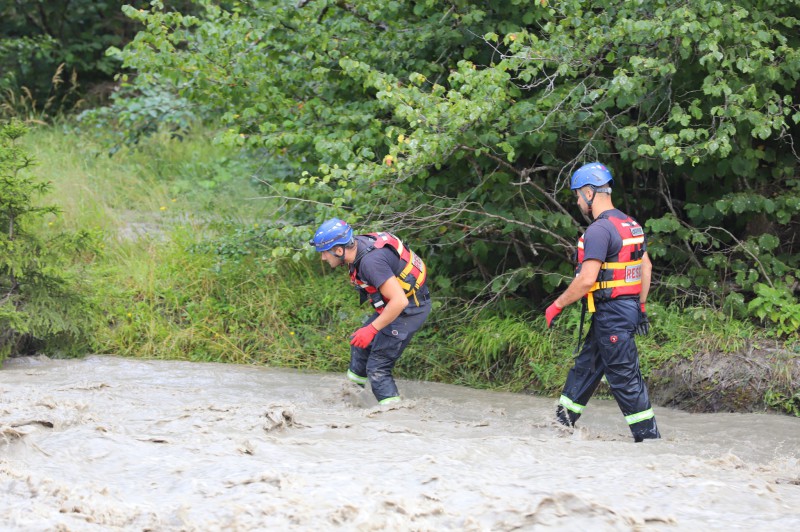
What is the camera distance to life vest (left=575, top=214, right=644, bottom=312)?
5.51 metres

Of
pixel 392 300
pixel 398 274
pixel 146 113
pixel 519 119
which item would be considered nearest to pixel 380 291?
pixel 392 300

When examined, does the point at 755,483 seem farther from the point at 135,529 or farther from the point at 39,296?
the point at 39,296

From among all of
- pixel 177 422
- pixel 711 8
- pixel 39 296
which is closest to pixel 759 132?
A: pixel 711 8

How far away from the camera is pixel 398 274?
637 centimetres

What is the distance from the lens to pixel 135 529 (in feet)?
11.6

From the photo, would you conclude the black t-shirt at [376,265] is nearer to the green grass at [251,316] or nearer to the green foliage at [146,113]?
the green grass at [251,316]

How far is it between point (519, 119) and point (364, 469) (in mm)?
3843

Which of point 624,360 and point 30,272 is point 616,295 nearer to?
point 624,360

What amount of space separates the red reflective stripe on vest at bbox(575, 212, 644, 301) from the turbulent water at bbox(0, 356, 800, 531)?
96 cm

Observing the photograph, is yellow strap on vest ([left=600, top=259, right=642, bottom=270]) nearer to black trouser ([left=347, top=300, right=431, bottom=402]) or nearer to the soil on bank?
black trouser ([left=347, top=300, right=431, bottom=402])

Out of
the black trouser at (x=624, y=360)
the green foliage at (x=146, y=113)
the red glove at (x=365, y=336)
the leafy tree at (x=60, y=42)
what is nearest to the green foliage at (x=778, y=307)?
the black trouser at (x=624, y=360)

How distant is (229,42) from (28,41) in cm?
698

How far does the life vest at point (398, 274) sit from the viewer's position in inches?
246

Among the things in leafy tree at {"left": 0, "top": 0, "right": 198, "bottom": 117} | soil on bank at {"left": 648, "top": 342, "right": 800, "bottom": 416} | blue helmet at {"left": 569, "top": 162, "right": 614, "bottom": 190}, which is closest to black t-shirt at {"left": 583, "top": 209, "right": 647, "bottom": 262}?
blue helmet at {"left": 569, "top": 162, "right": 614, "bottom": 190}
